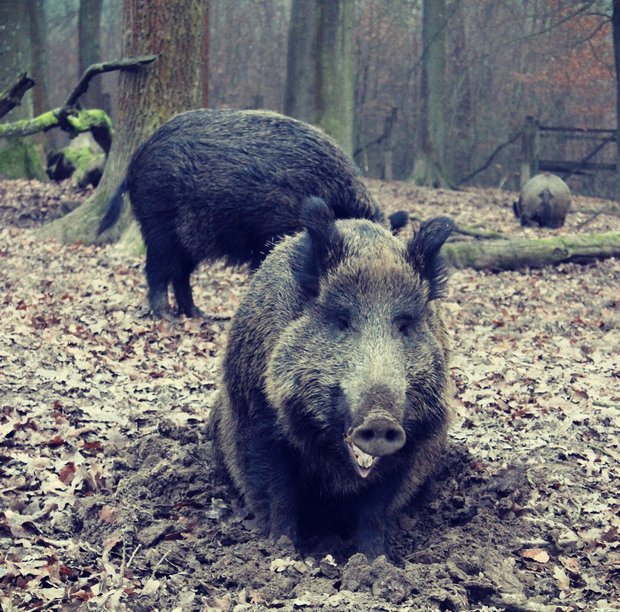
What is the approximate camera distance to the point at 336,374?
3.50 m

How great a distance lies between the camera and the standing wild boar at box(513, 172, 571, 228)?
559 inches

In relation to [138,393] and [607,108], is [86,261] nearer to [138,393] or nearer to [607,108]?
[138,393]

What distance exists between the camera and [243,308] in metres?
4.43

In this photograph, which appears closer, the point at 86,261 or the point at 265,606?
the point at 265,606

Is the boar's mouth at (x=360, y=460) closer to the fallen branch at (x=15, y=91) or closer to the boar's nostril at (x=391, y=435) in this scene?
the boar's nostril at (x=391, y=435)

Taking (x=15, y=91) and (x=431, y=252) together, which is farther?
(x=15, y=91)

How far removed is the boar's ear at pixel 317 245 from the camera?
12.6 feet

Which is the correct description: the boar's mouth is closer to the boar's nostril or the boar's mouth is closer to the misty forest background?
the boar's nostril

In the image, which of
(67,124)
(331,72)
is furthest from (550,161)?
(67,124)

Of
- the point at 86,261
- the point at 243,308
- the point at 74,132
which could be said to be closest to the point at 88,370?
the point at 243,308

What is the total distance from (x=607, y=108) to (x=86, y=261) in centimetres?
1799

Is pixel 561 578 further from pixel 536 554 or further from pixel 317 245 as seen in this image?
pixel 317 245

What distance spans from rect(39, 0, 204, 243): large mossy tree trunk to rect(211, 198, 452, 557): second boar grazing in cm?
599

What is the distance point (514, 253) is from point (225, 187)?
4.24 metres
